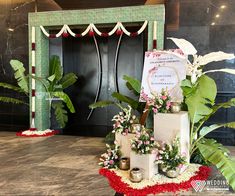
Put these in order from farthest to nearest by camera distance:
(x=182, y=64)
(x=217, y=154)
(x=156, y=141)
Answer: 1. (x=182, y=64)
2. (x=156, y=141)
3. (x=217, y=154)

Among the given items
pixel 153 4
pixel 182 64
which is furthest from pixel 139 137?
pixel 153 4

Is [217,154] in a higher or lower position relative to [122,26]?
lower

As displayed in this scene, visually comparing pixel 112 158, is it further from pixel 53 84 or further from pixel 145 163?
pixel 53 84

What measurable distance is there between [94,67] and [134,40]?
1155 mm

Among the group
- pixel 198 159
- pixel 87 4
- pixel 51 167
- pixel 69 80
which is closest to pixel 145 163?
pixel 198 159

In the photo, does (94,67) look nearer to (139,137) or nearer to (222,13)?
(222,13)

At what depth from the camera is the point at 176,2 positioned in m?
4.86

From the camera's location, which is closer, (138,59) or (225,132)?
(225,132)

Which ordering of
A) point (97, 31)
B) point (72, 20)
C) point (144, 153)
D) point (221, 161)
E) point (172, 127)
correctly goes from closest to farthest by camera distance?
point (221, 161) < point (144, 153) < point (172, 127) < point (97, 31) < point (72, 20)

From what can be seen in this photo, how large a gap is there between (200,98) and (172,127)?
1.57 feet

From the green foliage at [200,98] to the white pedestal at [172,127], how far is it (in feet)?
0.40

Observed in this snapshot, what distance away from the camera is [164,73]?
11.9 feet

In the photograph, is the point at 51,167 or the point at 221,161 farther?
the point at 51,167

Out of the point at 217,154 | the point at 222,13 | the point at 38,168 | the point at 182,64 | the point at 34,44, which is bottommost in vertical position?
the point at 38,168
